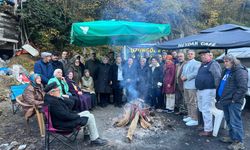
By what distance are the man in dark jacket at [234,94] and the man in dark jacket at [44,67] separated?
4.34m

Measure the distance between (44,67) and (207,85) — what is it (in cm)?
414

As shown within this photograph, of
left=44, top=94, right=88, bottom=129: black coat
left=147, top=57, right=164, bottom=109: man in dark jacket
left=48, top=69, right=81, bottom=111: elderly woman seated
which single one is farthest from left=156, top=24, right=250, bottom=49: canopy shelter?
left=44, top=94, right=88, bottom=129: black coat

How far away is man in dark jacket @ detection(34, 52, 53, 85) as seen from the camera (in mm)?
6617

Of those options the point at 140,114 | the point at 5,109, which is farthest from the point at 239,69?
the point at 5,109

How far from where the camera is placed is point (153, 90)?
7.99m

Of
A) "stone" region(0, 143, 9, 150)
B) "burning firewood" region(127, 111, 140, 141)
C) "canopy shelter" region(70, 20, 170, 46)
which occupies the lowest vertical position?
"stone" region(0, 143, 9, 150)

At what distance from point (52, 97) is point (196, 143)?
3146mm

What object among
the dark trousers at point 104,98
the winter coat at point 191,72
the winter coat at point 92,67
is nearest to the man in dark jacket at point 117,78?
the dark trousers at point 104,98

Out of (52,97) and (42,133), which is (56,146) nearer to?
(42,133)

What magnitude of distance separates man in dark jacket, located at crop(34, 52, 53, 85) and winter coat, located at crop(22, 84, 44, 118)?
2.59 feet

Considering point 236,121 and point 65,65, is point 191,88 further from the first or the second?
point 65,65

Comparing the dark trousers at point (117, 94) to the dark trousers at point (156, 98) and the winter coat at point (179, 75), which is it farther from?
the winter coat at point (179, 75)

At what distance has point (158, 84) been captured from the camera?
7.82 metres

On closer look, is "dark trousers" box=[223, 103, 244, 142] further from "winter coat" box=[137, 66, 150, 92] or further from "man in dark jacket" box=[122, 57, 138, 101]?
"man in dark jacket" box=[122, 57, 138, 101]
